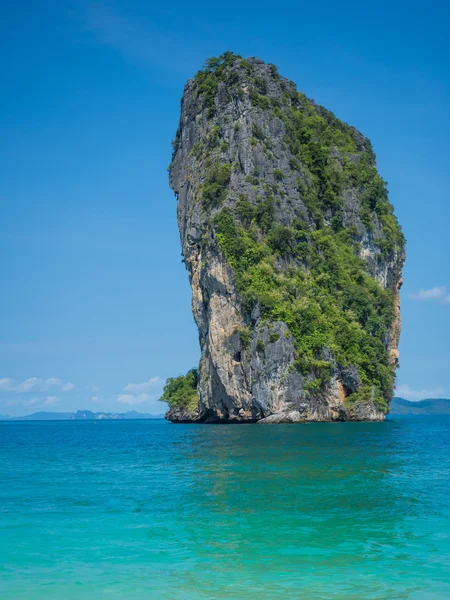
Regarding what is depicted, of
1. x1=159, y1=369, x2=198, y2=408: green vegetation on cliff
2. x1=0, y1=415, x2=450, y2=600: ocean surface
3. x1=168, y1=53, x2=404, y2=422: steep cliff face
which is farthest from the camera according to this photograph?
x1=159, y1=369, x2=198, y2=408: green vegetation on cliff

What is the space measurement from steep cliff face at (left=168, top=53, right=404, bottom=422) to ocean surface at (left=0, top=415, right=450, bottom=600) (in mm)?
24030

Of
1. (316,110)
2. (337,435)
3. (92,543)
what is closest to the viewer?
(92,543)

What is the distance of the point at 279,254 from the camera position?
5272 cm

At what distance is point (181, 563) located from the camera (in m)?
10.2

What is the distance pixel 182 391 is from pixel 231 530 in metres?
54.1

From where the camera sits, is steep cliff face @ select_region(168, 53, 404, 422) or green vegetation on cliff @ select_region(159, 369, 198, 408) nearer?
steep cliff face @ select_region(168, 53, 404, 422)

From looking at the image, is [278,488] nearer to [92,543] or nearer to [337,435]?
[92,543]

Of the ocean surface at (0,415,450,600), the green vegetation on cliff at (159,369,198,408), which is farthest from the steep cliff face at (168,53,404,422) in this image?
the ocean surface at (0,415,450,600)

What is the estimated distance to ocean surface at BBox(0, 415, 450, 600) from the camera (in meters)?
9.09

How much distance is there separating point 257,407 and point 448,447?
1946 cm

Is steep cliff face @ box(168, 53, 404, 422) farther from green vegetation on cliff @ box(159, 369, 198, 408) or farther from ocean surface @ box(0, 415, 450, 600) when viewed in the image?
ocean surface @ box(0, 415, 450, 600)

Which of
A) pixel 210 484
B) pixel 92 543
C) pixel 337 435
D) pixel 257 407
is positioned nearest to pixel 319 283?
pixel 257 407

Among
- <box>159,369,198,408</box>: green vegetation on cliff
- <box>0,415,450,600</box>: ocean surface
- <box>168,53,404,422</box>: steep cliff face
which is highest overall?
<box>168,53,404,422</box>: steep cliff face

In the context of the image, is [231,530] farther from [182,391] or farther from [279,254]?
[182,391]
